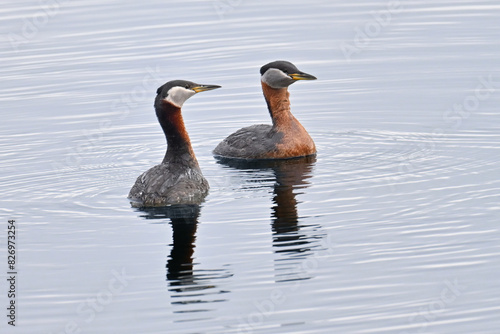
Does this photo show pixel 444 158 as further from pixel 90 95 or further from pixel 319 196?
pixel 90 95

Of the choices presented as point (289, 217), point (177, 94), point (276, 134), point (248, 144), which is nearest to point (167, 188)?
point (177, 94)

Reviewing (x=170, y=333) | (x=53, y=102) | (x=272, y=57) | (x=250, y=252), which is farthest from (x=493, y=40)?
(x=170, y=333)

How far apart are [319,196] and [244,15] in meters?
17.1

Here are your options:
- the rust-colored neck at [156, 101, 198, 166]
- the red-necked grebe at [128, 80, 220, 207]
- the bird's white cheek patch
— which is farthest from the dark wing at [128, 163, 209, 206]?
the bird's white cheek patch

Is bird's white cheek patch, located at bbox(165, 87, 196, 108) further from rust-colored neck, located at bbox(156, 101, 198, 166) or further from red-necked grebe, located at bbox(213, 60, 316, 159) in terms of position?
red-necked grebe, located at bbox(213, 60, 316, 159)

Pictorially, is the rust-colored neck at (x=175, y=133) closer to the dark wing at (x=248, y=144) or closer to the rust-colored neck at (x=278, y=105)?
the dark wing at (x=248, y=144)

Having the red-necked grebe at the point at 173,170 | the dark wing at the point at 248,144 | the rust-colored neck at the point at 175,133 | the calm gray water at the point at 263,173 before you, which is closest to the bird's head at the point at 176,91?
the red-necked grebe at the point at 173,170

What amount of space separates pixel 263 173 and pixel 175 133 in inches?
89.4

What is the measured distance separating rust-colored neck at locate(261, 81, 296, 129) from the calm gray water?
89cm

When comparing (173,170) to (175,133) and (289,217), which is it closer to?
(175,133)

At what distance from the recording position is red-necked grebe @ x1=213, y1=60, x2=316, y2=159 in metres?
20.2

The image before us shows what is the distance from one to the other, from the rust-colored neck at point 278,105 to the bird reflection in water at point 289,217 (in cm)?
93

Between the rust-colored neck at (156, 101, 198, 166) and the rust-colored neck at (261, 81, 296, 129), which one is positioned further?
the rust-colored neck at (261, 81, 296, 129)

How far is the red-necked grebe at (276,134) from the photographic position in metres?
20.2
